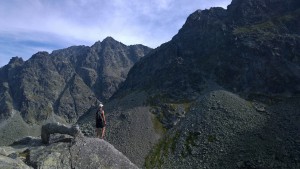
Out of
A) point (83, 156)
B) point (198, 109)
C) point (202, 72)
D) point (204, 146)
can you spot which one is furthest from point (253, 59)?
point (83, 156)

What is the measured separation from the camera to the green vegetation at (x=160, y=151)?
110306 millimetres

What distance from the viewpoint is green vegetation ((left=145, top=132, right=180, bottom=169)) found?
11031 centimetres

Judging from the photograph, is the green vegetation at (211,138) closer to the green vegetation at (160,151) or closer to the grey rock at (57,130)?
the green vegetation at (160,151)

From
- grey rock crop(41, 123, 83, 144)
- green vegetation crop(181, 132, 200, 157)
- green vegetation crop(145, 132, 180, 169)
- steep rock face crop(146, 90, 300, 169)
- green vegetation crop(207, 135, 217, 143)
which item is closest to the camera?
grey rock crop(41, 123, 83, 144)

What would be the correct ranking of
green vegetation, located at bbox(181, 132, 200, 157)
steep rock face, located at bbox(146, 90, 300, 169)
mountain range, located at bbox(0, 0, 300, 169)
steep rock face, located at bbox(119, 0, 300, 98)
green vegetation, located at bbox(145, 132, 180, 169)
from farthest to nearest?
1. steep rock face, located at bbox(119, 0, 300, 98)
2. green vegetation, located at bbox(181, 132, 200, 157)
3. green vegetation, located at bbox(145, 132, 180, 169)
4. mountain range, located at bbox(0, 0, 300, 169)
5. steep rock face, located at bbox(146, 90, 300, 169)

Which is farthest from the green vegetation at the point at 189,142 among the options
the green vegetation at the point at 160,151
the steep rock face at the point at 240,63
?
the steep rock face at the point at 240,63

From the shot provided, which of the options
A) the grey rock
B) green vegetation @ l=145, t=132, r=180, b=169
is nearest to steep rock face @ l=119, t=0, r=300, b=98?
green vegetation @ l=145, t=132, r=180, b=169

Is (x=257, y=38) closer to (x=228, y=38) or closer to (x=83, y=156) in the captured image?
(x=228, y=38)

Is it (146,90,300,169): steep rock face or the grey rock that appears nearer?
the grey rock

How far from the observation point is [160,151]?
117 meters

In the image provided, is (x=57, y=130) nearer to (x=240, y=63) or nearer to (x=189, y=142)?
(x=189, y=142)

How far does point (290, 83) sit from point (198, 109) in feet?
142

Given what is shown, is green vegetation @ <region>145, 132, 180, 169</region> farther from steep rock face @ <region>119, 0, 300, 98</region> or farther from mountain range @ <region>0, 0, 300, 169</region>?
steep rock face @ <region>119, 0, 300, 98</region>

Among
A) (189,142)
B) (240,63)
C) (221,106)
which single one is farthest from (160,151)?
(240,63)
